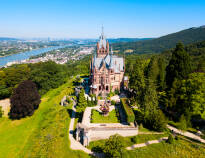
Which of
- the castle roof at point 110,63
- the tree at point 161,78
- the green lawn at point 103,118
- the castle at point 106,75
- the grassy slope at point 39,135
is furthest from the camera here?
the castle roof at point 110,63

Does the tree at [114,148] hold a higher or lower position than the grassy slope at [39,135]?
higher

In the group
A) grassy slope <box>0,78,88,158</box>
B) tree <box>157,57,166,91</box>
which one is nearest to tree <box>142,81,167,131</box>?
grassy slope <box>0,78,88,158</box>

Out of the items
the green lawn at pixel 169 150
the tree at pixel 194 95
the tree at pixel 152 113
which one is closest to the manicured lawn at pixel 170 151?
the green lawn at pixel 169 150

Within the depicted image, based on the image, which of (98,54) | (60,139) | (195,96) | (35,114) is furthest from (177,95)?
(35,114)

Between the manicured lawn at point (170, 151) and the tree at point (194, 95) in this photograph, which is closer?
the manicured lawn at point (170, 151)

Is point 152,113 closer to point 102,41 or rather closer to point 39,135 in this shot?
point 39,135

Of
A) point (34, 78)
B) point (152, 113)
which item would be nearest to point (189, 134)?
point (152, 113)

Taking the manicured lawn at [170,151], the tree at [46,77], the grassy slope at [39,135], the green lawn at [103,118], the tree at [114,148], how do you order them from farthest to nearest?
the tree at [46,77]
the green lawn at [103,118]
the grassy slope at [39,135]
the manicured lawn at [170,151]
the tree at [114,148]

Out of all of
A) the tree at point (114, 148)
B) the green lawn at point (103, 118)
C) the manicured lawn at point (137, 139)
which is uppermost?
the tree at point (114, 148)

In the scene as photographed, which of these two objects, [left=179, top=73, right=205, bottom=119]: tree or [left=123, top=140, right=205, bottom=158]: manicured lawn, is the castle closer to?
[left=179, top=73, right=205, bottom=119]: tree

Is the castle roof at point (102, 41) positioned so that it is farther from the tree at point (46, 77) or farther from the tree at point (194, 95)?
the tree at point (194, 95)
